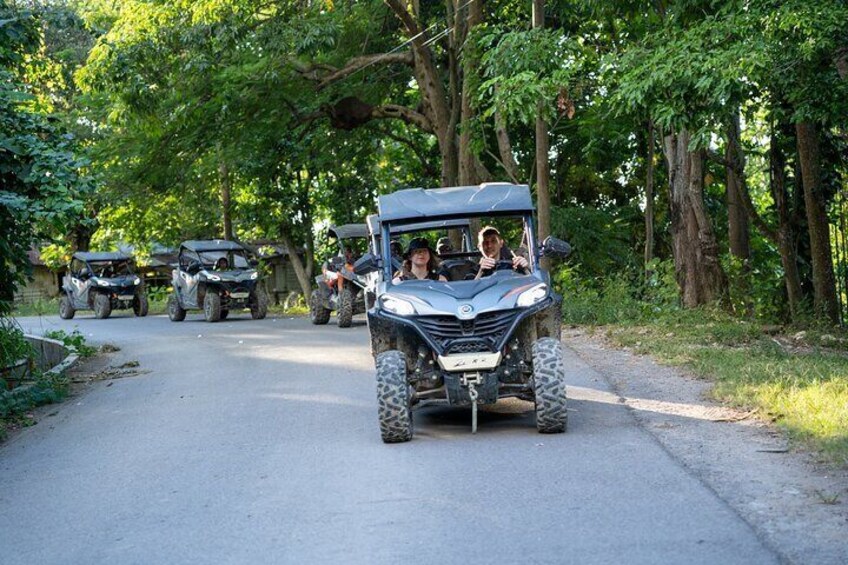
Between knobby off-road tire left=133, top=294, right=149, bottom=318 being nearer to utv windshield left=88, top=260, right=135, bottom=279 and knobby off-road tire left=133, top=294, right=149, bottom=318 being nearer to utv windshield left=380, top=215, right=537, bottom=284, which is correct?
utv windshield left=88, top=260, right=135, bottom=279

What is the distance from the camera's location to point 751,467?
807 cm

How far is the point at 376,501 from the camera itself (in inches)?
297

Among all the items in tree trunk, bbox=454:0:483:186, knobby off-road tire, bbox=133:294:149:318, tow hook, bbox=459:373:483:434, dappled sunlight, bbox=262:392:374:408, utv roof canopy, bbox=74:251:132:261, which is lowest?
dappled sunlight, bbox=262:392:374:408

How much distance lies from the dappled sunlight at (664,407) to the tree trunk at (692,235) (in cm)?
932

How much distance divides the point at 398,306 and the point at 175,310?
69.8ft

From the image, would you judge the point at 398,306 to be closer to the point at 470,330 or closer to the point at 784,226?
the point at 470,330

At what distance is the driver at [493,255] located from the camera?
36.2ft

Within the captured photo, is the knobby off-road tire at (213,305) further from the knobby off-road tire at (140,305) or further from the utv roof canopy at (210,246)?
the knobby off-road tire at (140,305)

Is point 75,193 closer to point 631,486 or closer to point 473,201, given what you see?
point 473,201

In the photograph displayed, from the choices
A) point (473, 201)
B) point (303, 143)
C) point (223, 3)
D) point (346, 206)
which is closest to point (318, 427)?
point (473, 201)

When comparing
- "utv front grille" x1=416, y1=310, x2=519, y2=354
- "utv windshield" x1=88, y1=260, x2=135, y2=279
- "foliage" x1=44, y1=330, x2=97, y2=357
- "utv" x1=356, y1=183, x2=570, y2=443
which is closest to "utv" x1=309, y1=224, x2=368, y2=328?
"foliage" x1=44, y1=330, x2=97, y2=357

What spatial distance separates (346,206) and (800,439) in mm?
32753

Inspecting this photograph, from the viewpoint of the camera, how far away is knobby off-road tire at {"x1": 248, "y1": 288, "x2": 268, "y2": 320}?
95.2 ft

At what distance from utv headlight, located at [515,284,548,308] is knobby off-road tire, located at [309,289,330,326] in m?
15.7
